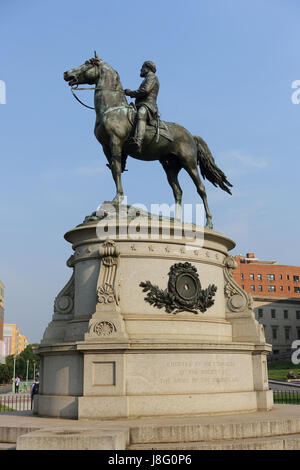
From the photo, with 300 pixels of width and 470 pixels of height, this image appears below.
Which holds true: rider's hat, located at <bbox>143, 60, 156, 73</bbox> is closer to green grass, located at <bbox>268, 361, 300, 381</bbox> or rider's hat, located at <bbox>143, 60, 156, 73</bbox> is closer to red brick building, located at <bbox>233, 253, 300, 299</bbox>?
green grass, located at <bbox>268, 361, 300, 381</bbox>

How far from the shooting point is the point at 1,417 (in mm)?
13148

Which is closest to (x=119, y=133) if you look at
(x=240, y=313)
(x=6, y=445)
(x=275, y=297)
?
(x=240, y=313)

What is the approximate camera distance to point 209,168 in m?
17.7

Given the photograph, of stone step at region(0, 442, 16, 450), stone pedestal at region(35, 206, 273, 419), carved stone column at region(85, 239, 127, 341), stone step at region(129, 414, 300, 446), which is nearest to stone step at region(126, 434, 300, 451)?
stone step at region(129, 414, 300, 446)

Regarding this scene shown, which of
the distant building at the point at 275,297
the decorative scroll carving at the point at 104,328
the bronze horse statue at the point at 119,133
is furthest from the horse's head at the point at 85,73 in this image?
the distant building at the point at 275,297

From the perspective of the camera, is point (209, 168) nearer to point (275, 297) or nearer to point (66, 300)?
point (66, 300)

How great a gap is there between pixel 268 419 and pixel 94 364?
415 centimetres

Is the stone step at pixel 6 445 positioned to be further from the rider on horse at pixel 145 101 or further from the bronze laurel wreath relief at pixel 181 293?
the rider on horse at pixel 145 101

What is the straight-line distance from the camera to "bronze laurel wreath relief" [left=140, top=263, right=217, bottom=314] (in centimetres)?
1379

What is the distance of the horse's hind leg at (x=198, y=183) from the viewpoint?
1657cm
